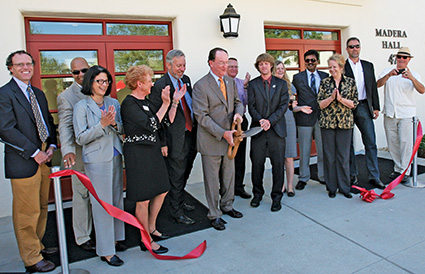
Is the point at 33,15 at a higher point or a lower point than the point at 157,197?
higher

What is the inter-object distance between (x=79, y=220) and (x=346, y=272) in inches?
99.7

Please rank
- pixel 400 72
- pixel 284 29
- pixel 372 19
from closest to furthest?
pixel 400 72 < pixel 284 29 < pixel 372 19

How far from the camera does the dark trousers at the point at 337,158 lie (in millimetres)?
4367

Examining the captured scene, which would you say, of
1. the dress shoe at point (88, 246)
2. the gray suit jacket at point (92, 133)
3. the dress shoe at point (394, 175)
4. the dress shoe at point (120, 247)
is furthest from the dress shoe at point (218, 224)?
the dress shoe at point (394, 175)

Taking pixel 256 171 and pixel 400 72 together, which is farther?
pixel 400 72

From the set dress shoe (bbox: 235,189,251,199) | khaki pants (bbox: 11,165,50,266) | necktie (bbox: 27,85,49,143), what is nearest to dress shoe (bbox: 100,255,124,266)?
khaki pants (bbox: 11,165,50,266)

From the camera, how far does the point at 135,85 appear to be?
297cm

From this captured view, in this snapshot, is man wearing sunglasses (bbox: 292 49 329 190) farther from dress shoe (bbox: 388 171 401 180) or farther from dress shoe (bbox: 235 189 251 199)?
dress shoe (bbox: 388 171 401 180)

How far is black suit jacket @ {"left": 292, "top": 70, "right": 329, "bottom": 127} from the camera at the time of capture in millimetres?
4719

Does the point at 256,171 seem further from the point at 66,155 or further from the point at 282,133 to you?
the point at 66,155

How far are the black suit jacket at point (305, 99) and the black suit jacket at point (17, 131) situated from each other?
138 inches

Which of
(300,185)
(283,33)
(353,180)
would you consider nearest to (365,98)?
(353,180)

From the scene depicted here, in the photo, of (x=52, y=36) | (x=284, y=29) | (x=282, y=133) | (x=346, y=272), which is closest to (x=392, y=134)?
(x=282, y=133)

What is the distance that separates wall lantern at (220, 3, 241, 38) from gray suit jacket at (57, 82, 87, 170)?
9.33ft
